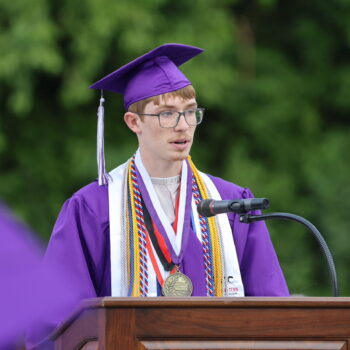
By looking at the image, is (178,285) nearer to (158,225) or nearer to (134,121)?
(158,225)


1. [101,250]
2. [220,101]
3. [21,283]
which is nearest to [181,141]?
[101,250]

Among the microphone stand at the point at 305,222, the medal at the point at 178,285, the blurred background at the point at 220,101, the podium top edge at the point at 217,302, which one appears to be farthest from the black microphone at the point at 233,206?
the blurred background at the point at 220,101

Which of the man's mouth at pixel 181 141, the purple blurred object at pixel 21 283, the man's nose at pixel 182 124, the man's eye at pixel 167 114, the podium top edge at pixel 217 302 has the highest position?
the man's eye at pixel 167 114

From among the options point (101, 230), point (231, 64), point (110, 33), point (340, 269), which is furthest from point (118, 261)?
point (231, 64)

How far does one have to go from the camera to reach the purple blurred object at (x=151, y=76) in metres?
3.37

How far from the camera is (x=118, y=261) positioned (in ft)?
10.7

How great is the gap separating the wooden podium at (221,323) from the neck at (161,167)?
1.28 m

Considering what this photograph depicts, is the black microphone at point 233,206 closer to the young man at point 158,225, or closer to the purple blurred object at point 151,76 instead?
the young man at point 158,225

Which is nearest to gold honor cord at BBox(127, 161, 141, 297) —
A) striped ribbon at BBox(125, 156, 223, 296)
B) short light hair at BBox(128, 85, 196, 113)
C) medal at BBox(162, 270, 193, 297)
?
striped ribbon at BBox(125, 156, 223, 296)

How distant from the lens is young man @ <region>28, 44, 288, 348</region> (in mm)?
3254

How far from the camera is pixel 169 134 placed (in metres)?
3.29

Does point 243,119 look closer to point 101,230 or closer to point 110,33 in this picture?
point 110,33

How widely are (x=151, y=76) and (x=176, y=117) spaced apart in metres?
0.23

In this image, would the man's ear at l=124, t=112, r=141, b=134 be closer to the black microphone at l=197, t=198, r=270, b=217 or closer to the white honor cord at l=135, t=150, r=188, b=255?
the white honor cord at l=135, t=150, r=188, b=255
